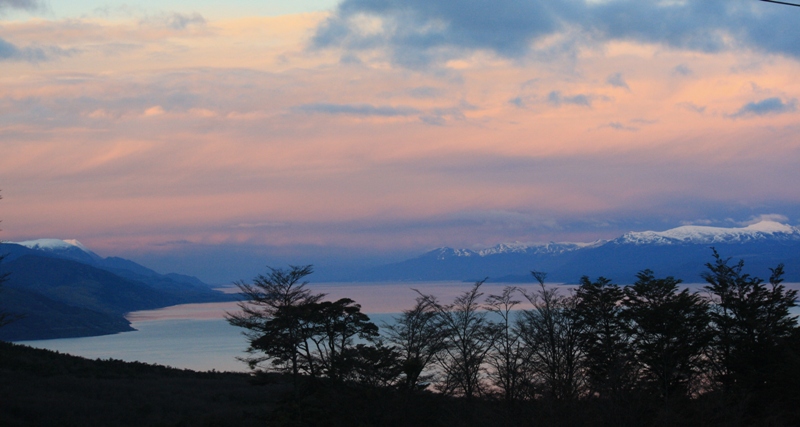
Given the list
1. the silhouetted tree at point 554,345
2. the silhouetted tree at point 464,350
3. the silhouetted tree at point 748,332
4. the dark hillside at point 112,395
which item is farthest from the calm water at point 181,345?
the silhouetted tree at point 748,332

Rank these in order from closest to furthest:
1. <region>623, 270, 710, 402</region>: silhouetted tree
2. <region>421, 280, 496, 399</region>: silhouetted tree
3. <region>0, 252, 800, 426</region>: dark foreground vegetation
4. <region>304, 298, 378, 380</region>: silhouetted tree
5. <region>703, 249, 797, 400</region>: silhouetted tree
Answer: <region>0, 252, 800, 426</region>: dark foreground vegetation
<region>703, 249, 797, 400</region>: silhouetted tree
<region>623, 270, 710, 402</region>: silhouetted tree
<region>304, 298, 378, 380</region>: silhouetted tree
<region>421, 280, 496, 399</region>: silhouetted tree

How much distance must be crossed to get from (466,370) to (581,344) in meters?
6.09

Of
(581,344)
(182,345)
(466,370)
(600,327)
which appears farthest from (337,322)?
(182,345)

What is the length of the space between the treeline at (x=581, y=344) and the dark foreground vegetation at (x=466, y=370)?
0.29 feet

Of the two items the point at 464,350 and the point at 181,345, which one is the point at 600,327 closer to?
the point at 464,350

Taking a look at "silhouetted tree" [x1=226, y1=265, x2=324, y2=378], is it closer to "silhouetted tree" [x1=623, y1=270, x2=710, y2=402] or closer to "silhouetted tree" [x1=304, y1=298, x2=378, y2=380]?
"silhouetted tree" [x1=304, y1=298, x2=378, y2=380]

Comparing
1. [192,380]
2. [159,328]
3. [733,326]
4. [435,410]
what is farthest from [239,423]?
[159,328]

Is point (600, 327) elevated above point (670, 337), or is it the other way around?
point (600, 327)

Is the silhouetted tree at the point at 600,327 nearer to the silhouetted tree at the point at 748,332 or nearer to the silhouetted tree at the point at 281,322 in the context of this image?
the silhouetted tree at the point at 748,332

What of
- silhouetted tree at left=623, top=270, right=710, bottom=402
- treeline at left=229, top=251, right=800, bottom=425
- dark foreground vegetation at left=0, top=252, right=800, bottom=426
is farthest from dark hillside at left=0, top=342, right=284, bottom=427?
silhouetted tree at left=623, top=270, right=710, bottom=402

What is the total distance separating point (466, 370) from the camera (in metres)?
34.2

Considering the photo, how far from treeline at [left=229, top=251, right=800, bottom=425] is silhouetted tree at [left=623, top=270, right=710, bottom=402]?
61 mm

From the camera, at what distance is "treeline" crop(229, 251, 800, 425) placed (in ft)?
92.8

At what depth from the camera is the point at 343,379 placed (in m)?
30.3
